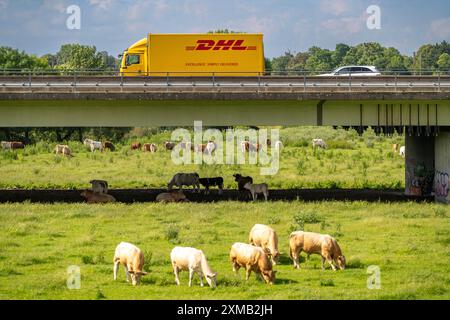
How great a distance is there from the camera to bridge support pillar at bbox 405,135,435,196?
166ft

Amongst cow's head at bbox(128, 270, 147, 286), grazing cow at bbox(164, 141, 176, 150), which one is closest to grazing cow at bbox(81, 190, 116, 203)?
cow's head at bbox(128, 270, 147, 286)

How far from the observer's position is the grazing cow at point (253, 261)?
26391 millimetres

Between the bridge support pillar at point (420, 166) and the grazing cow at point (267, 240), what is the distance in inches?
873

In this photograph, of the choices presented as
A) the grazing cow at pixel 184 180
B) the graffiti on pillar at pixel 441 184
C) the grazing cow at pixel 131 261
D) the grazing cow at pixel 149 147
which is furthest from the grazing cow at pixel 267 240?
the grazing cow at pixel 149 147

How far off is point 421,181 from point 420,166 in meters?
1.23

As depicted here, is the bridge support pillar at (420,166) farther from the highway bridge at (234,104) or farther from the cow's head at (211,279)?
the cow's head at (211,279)

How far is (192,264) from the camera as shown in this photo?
26031 millimetres

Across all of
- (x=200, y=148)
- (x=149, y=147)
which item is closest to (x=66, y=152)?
(x=149, y=147)

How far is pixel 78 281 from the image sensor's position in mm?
26688

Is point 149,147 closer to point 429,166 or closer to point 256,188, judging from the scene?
point 429,166

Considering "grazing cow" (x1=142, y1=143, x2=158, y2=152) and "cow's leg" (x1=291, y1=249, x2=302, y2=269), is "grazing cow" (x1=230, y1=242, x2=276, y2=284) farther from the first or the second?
"grazing cow" (x1=142, y1=143, x2=158, y2=152)

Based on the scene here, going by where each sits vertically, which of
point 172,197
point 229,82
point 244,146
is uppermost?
point 229,82

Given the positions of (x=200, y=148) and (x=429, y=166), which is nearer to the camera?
(x=429, y=166)

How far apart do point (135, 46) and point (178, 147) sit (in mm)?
26225
